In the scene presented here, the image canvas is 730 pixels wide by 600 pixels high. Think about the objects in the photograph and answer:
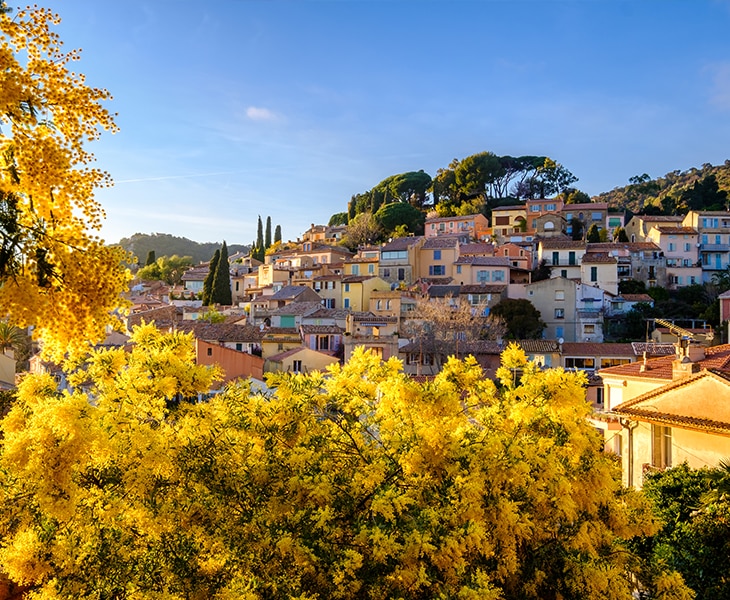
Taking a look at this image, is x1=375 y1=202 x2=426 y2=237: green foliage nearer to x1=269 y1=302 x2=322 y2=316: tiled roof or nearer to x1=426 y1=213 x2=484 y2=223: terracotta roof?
x1=426 y1=213 x2=484 y2=223: terracotta roof

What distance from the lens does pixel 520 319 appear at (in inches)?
1845

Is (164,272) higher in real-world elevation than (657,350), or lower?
higher

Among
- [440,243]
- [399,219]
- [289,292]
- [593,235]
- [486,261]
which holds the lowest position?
[289,292]

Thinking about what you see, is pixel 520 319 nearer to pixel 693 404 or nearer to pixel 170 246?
pixel 693 404

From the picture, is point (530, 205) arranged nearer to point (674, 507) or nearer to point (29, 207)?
point (674, 507)

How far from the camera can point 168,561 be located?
22.9 ft

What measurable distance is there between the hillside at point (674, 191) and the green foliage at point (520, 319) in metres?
38.6

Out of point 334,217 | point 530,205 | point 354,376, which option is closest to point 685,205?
point 530,205

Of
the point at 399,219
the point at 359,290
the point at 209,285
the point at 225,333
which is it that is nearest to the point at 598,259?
the point at 359,290

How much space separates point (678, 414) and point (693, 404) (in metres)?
0.49

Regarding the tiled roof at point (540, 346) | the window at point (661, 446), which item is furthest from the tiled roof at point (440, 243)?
the window at point (661, 446)

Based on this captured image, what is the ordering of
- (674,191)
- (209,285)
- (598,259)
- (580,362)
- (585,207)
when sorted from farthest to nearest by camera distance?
(674,191), (585,207), (209,285), (598,259), (580,362)

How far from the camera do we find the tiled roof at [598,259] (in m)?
52.4

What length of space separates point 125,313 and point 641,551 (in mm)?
12094
